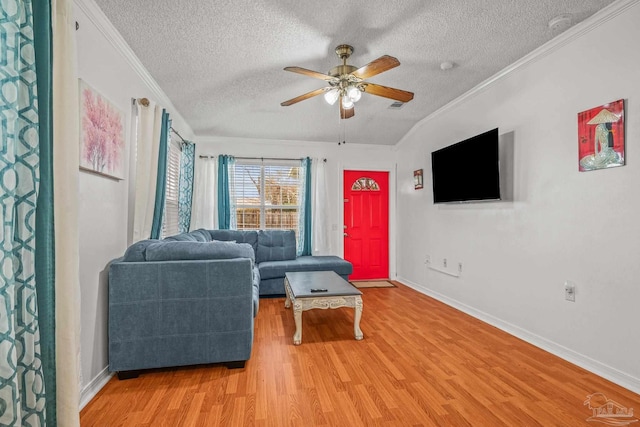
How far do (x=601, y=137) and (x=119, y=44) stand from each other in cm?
372

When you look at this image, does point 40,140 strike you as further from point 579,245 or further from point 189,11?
point 579,245

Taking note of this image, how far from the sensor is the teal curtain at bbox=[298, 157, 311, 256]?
5109 millimetres

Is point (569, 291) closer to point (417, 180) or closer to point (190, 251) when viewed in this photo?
point (417, 180)

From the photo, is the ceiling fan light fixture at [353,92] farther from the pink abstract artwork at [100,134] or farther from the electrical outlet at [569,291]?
the electrical outlet at [569,291]

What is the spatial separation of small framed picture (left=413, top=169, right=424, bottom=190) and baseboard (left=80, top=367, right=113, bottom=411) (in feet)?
14.0

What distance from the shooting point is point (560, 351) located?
2.45 m

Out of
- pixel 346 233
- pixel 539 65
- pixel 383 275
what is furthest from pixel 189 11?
pixel 383 275

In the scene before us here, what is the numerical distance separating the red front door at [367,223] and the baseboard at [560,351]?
1786 mm

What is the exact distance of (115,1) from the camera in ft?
6.42

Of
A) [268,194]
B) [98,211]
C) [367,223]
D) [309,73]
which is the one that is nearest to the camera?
[98,211]

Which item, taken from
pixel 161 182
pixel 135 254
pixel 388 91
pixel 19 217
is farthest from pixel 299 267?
pixel 19 217

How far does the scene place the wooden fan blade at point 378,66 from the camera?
80.0 inches

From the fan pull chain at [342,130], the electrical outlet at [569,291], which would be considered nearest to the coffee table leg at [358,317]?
the electrical outlet at [569,291]

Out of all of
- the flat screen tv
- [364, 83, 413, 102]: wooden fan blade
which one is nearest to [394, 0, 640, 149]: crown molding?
the flat screen tv
